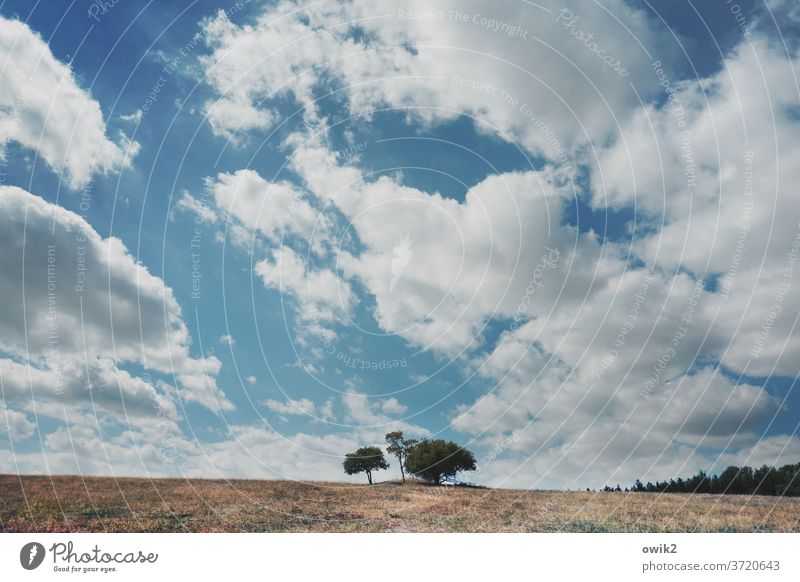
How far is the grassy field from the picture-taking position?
1101 inches

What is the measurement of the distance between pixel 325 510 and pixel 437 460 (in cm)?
3716

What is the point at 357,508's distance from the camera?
34812mm
